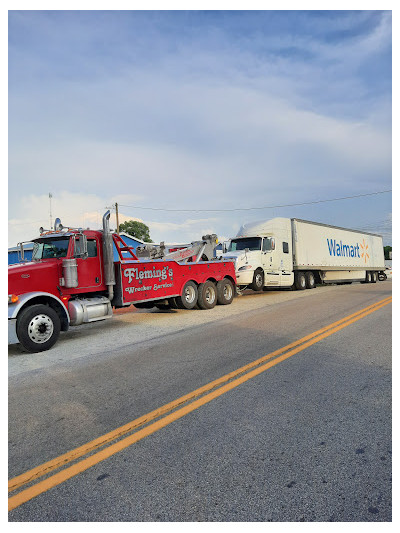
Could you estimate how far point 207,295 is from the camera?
1273cm

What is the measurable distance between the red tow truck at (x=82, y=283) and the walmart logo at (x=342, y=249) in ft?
43.7

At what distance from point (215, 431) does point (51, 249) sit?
658 cm

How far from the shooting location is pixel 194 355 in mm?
6270

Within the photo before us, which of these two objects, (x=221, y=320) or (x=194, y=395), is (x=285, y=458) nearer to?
(x=194, y=395)

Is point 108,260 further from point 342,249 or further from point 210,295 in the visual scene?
point 342,249

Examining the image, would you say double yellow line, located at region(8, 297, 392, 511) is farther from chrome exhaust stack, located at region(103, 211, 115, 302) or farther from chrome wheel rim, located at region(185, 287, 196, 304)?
chrome wheel rim, located at region(185, 287, 196, 304)

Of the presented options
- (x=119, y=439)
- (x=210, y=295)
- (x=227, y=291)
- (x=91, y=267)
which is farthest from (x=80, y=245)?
(x=227, y=291)

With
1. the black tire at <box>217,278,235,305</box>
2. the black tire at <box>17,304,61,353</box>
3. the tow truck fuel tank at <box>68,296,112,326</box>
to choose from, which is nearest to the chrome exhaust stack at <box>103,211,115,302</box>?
the tow truck fuel tank at <box>68,296,112,326</box>

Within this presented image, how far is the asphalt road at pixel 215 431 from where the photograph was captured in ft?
8.23

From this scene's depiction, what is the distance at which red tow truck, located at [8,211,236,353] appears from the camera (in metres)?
7.45

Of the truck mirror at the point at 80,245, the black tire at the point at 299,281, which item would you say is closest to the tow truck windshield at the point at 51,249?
the truck mirror at the point at 80,245

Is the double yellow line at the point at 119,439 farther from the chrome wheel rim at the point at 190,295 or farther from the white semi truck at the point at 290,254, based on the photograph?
the white semi truck at the point at 290,254

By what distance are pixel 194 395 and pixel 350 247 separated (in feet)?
79.5

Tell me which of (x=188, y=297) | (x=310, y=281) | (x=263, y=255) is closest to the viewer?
(x=188, y=297)
